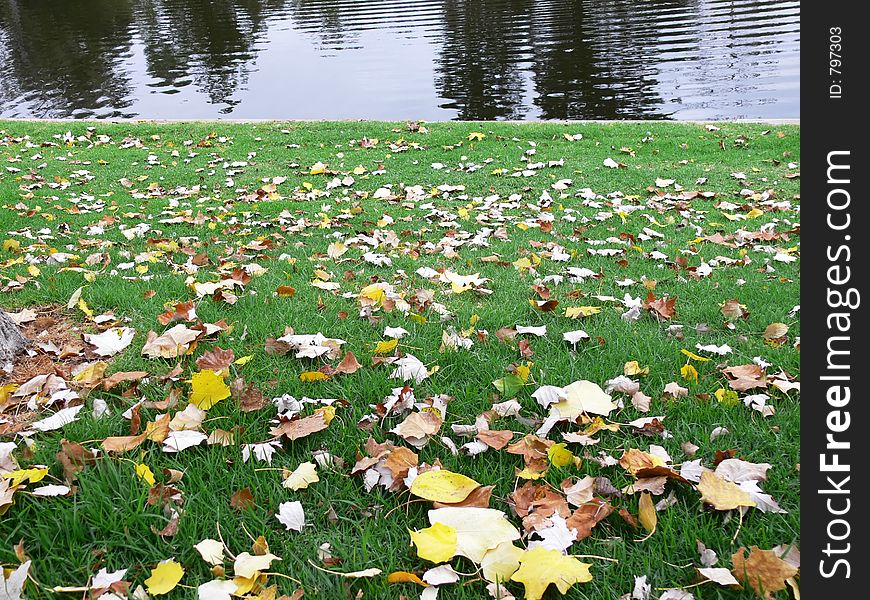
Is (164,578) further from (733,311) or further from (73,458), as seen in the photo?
(733,311)

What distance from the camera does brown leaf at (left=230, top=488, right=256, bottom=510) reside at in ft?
5.99

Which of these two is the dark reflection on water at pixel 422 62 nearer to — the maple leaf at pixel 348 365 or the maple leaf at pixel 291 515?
the maple leaf at pixel 348 365

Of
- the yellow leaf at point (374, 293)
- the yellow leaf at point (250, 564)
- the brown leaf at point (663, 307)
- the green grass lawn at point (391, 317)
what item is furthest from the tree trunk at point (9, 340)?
the brown leaf at point (663, 307)

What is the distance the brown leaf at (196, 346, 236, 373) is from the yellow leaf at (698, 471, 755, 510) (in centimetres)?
180

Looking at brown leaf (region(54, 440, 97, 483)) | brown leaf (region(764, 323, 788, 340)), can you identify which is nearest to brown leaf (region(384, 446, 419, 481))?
brown leaf (region(54, 440, 97, 483))

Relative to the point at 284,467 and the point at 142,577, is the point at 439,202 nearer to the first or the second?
the point at 284,467

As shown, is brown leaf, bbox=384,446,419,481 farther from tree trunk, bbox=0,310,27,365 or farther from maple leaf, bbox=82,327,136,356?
tree trunk, bbox=0,310,27,365

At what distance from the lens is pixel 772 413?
7.38 ft

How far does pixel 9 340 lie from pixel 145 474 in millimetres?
1343

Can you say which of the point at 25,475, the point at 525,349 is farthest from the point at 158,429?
the point at 525,349

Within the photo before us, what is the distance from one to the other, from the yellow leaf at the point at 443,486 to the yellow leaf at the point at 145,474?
2.55 ft

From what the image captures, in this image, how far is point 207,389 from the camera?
2307 millimetres

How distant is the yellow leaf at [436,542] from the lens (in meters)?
1.62

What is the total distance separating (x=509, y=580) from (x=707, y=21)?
26.0 m
